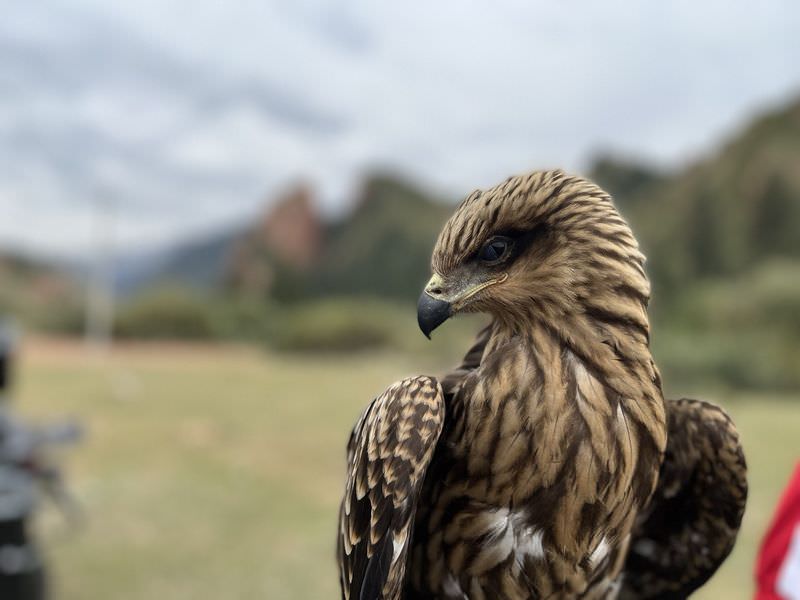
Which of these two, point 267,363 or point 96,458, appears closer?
point 96,458

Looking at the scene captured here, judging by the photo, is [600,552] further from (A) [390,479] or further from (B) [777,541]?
(B) [777,541]

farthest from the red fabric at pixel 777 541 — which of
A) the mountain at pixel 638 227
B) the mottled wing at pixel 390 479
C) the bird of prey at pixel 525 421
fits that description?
the mountain at pixel 638 227

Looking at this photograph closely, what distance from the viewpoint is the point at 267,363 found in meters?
23.2

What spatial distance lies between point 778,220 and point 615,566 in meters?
28.9

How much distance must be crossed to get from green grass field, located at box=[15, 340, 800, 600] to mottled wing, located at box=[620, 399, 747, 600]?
561 cm

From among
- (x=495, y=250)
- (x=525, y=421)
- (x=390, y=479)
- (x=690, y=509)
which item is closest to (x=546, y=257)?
(x=495, y=250)

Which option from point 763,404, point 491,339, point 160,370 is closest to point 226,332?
point 160,370

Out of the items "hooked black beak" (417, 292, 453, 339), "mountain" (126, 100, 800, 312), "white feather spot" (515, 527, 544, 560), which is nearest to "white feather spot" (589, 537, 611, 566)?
"white feather spot" (515, 527, 544, 560)

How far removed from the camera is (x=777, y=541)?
2334 millimetres

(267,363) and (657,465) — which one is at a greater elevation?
(657,465)

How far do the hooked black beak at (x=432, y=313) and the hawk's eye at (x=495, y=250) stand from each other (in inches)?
5.2

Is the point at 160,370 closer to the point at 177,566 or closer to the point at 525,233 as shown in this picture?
the point at 177,566

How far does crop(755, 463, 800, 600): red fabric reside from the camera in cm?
230

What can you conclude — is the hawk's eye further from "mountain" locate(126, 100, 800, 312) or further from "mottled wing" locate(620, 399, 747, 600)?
"mountain" locate(126, 100, 800, 312)
